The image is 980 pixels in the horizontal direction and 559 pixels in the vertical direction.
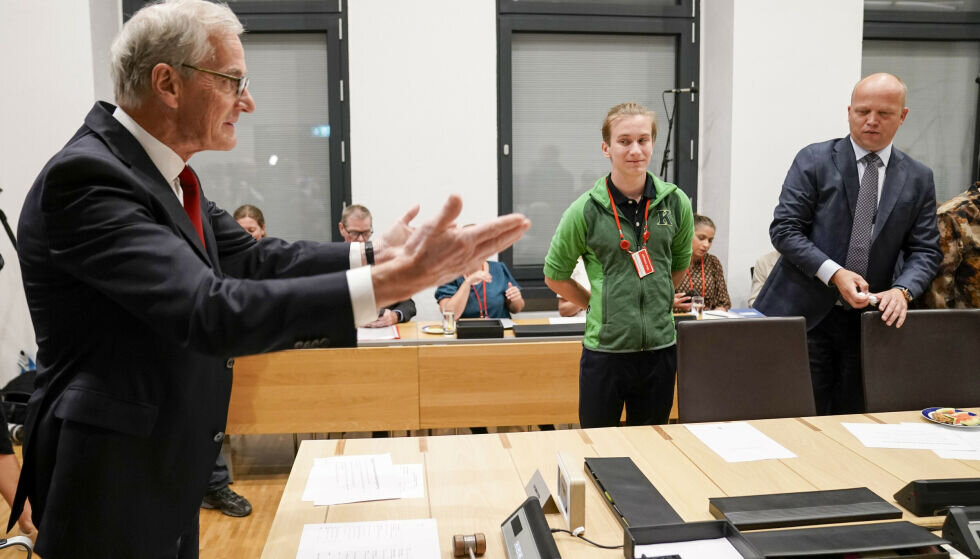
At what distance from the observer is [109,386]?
1.15m

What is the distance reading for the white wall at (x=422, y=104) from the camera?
15.6ft

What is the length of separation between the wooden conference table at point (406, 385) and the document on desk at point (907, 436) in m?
1.74

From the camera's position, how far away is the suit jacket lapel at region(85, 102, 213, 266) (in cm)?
116

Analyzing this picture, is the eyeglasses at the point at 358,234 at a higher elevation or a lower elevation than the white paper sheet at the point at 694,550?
higher

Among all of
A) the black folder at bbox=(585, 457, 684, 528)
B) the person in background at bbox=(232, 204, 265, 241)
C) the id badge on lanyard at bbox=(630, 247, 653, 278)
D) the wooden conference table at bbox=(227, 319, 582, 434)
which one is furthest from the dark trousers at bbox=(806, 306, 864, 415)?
the person in background at bbox=(232, 204, 265, 241)

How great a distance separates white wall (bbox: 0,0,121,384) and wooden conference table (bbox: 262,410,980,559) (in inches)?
148

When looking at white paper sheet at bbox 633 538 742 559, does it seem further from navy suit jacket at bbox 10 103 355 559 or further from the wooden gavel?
navy suit jacket at bbox 10 103 355 559

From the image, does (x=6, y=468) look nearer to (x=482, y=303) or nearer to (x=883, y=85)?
(x=482, y=303)

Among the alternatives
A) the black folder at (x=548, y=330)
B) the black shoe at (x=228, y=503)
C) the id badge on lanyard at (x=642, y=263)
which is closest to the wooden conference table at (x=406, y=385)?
the black folder at (x=548, y=330)

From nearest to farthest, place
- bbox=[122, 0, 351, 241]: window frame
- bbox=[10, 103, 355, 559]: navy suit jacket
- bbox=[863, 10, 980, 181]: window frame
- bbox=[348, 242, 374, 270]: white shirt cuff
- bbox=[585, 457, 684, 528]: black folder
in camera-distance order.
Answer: bbox=[10, 103, 355, 559]: navy suit jacket < bbox=[585, 457, 684, 528]: black folder < bbox=[348, 242, 374, 270]: white shirt cuff < bbox=[122, 0, 351, 241]: window frame < bbox=[863, 10, 980, 181]: window frame

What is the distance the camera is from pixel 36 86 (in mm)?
4523

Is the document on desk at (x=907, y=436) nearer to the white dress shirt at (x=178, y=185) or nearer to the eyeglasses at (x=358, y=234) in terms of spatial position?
the white dress shirt at (x=178, y=185)

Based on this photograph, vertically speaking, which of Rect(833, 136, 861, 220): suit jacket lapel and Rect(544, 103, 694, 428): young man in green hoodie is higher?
Rect(833, 136, 861, 220): suit jacket lapel

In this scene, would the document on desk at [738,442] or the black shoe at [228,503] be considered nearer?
the document on desk at [738,442]
